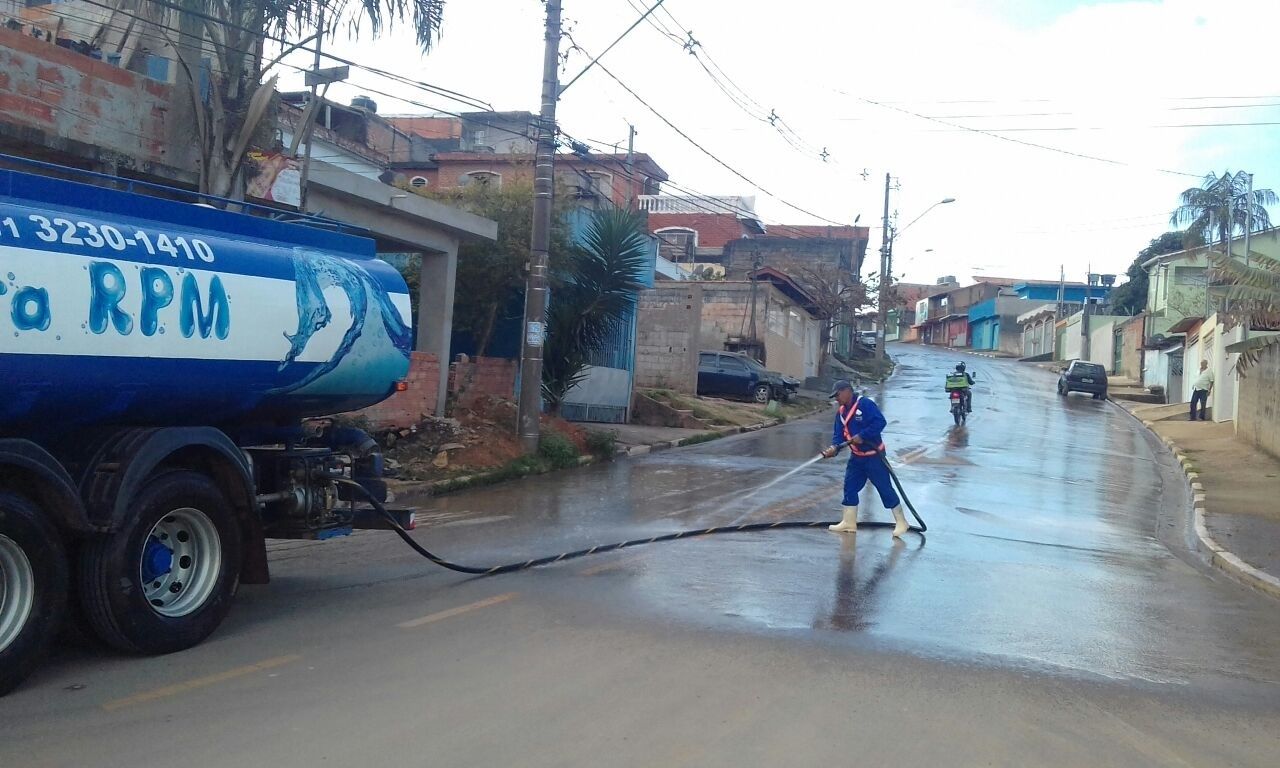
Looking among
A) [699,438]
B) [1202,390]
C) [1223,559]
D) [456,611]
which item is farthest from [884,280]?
[456,611]

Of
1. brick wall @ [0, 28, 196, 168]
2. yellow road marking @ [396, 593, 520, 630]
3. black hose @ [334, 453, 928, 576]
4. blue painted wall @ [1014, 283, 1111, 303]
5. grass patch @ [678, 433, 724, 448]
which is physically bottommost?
yellow road marking @ [396, 593, 520, 630]

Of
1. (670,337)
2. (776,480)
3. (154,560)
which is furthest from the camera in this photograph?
(670,337)

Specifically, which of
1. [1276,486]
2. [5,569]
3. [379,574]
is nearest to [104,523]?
[5,569]

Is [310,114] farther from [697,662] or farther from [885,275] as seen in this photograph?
[885,275]

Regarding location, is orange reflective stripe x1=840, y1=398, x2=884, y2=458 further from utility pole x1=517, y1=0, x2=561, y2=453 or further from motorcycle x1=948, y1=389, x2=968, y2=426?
motorcycle x1=948, y1=389, x2=968, y2=426

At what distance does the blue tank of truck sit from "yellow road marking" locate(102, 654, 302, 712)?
1.61 m

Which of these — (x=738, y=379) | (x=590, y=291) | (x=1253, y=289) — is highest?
(x=1253, y=289)

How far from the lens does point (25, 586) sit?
5594 millimetres

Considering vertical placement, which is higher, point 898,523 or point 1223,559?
point 898,523

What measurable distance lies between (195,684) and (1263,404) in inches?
857

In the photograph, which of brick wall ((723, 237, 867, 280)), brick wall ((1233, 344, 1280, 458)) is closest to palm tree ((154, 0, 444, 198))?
brick wall ((1233, 344, 1280, 458))

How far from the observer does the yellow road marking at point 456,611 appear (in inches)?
283

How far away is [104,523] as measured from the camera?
597 cm

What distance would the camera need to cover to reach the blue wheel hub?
6.41 meters
